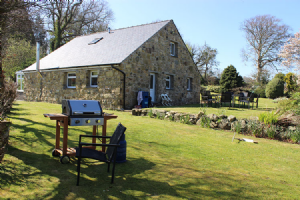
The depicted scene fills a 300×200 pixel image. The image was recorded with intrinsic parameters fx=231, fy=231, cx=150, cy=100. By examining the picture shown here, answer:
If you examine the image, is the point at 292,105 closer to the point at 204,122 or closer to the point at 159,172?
the point at 204,122

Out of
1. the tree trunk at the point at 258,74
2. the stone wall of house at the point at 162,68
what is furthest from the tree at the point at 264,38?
the stone wall of house at the point at 162,68

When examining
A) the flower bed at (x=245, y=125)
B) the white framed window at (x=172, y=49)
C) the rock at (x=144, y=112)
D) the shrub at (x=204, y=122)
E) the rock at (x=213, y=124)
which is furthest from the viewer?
the white framed window at (x=172, y=49)

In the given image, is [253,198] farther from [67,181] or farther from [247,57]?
[247,57]

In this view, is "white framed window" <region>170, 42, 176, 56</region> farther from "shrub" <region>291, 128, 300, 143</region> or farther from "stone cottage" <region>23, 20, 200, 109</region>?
"shrub" <region>291, 128, 300, 143</region>

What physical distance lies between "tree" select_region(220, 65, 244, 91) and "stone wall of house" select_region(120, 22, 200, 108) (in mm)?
8906

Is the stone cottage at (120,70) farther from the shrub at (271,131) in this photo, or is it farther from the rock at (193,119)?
the shrub at (271,131)

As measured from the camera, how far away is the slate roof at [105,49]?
51.4 ft

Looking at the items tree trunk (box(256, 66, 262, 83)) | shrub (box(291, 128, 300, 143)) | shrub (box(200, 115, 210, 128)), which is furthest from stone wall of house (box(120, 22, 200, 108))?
tree trunk (box(256, 66, 262, 83))

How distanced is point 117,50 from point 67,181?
44.0 feet

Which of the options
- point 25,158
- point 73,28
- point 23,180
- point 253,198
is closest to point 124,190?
point 23,180

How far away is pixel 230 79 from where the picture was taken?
2986 centimetres

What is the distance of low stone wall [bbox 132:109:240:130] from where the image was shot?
30.9 ft

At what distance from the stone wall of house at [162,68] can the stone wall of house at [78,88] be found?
79 cm

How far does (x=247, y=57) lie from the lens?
39219 millimetres
